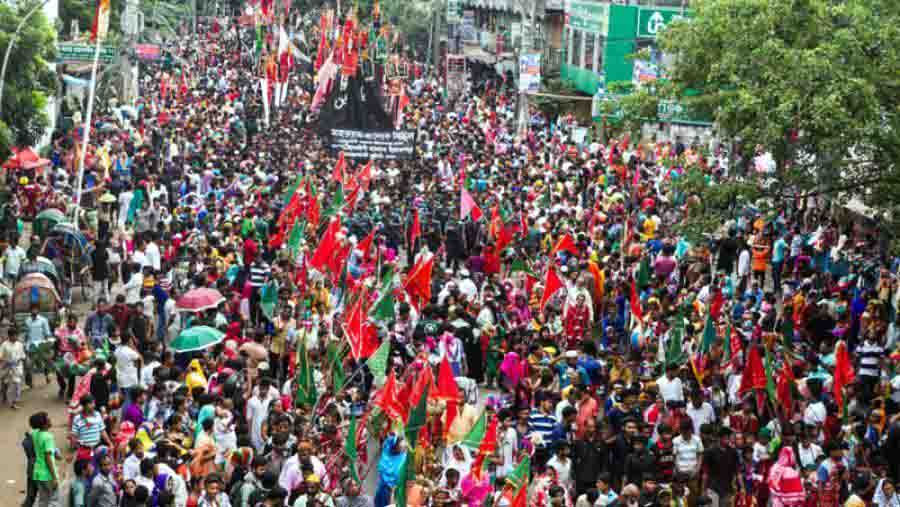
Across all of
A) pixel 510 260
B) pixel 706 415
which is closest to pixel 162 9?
pixel 510 260

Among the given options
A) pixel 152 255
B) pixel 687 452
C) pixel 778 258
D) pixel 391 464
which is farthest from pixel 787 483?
pixel 778 258

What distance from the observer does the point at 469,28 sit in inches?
3083

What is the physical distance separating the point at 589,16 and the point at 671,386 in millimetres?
39544

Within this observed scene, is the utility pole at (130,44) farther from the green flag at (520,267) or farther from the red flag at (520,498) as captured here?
→ the red flag at (520,498)

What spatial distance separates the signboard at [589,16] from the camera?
51438 mm

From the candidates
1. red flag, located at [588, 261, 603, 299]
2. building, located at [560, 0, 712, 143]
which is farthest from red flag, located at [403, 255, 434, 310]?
building, located at [560, 0, 712, 143]

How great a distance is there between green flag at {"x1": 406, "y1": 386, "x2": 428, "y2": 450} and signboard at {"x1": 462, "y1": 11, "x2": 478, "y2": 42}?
206 ft

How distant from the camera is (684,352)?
59.1 feet

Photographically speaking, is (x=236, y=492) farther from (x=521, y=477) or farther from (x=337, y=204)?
(x=337, y=204)

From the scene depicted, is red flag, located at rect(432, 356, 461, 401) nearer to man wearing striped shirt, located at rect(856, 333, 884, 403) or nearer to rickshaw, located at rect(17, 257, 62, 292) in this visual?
man wearing striped shirt, located at rect(856, 333, 884, 403)

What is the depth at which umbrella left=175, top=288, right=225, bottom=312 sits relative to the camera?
58.2 feet

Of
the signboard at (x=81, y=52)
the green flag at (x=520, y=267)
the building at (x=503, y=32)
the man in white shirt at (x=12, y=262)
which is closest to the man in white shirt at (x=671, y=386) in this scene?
the green flag at (x=520, y=267)

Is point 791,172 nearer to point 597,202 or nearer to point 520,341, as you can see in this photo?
point 520,341

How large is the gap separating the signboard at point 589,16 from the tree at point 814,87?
98.1ft
